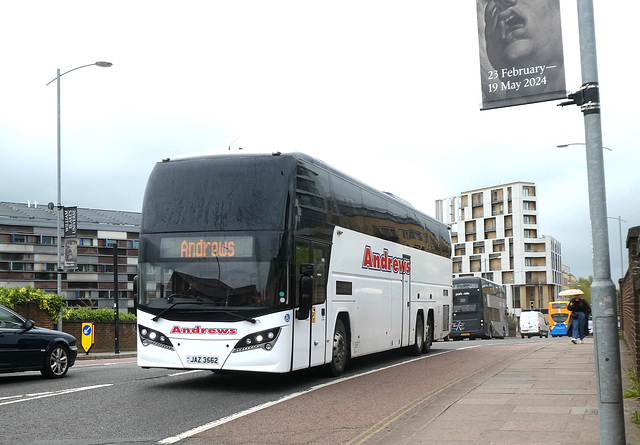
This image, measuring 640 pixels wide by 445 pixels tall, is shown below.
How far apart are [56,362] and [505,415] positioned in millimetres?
8801

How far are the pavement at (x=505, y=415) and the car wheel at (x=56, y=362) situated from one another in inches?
278

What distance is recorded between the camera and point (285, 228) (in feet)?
38.4

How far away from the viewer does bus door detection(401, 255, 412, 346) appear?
18.4 meters

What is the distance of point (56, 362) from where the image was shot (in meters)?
14.1

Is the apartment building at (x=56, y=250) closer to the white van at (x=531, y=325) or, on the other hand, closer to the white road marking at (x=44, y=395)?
the white van at (x=531, y=325)

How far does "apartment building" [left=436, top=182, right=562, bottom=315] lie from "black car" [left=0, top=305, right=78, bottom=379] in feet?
371

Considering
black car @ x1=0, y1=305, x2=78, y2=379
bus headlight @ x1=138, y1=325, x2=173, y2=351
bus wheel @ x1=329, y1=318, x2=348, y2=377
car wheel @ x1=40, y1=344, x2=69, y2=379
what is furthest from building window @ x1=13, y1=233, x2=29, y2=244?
bus headlight @ x1=138, y1=325, x2=173, y2=351

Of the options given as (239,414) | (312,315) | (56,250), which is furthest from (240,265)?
(56,250)

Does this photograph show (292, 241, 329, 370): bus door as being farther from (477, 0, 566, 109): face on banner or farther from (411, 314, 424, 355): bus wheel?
(411, 314, 424, 355): bus wheel

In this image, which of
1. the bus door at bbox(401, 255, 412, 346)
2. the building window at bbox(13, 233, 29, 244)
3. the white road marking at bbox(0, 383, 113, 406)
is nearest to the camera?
the white road marking at bbox(0, 383, 113, 406)

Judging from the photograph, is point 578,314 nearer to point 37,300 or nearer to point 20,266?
point 37,300

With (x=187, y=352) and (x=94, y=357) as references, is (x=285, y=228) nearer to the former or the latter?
(x=187, y=352)

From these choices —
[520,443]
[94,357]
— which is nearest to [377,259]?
[520,443]

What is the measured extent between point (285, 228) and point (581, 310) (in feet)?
48.3
